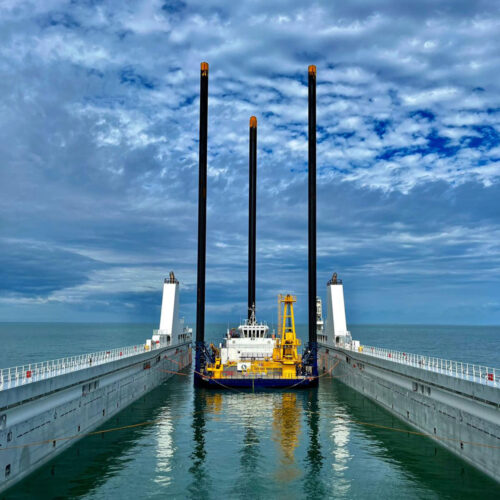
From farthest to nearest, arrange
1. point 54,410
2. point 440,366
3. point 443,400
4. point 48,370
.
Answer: point 440,366 → point 48,370 → point 443,400 → point 54,410

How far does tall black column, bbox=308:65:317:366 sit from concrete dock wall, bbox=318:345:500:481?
1121cm

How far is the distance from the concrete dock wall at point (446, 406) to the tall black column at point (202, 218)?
73.6 feet

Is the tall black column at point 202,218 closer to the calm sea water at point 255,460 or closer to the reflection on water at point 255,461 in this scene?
the calm sea water at point 255,460

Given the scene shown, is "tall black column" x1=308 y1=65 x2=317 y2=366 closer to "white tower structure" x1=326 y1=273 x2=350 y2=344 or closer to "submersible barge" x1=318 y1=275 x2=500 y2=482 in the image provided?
"submersible barge" x1=318 y1=275 x2=500 y2=482

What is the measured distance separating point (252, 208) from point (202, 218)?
92.5 ft

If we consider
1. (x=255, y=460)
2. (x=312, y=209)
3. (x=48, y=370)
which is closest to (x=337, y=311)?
(x=312, y=209)

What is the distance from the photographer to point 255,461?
30891 mm

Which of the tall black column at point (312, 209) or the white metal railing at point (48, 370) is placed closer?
the white metal railing at point (48, 370)

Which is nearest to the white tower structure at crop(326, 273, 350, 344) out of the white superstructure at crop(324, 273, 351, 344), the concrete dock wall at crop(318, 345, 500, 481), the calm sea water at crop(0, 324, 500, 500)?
the white superstructure at crop(324, 273, 351, 344)

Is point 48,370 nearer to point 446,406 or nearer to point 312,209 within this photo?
point 446,406

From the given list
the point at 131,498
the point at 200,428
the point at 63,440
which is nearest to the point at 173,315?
the point at 200,428

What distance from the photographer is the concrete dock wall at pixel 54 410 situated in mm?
24594

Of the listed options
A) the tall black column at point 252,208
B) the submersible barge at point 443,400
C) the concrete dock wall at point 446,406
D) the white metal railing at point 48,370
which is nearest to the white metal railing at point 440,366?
the submersible barge at point 443,400

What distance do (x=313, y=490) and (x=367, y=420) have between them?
19848mm
